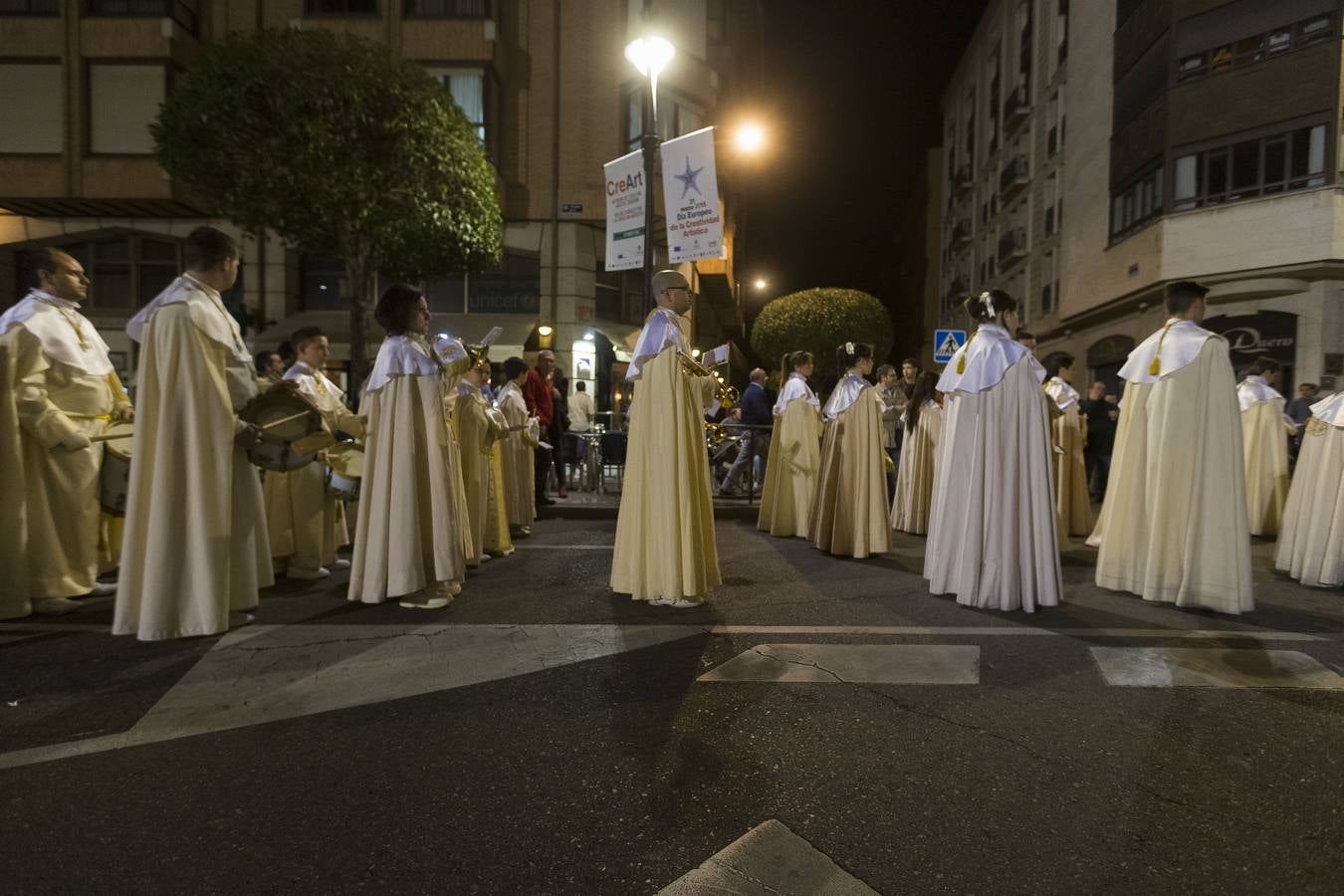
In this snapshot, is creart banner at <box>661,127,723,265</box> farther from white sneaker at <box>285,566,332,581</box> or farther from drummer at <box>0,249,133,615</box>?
drummer at <box>0,249,133,615</box>

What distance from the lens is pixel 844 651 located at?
4309 mm

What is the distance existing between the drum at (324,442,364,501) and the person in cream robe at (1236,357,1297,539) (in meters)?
10.6

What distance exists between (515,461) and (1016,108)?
109 feet

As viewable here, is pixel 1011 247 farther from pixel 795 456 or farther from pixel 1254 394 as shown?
pixel 795 456

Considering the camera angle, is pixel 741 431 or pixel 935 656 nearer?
pixel 935 656

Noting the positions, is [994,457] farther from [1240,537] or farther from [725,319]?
[725,319]

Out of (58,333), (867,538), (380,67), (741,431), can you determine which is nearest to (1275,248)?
(741,431)

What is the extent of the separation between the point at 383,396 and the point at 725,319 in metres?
37.2

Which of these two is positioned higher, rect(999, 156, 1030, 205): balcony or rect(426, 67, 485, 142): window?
rect(999, 156, 1030, 205): balcony

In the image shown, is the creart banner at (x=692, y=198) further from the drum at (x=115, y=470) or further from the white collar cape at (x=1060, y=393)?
the drum at (x=115, y=470)

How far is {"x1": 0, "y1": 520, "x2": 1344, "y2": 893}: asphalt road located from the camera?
2234 millimetres

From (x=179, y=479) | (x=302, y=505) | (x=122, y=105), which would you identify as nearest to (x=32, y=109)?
(x=122, y=105)

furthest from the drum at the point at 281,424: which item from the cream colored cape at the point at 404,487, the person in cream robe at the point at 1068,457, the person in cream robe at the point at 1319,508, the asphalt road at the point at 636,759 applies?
the person in cream robe at the point at 1319,508

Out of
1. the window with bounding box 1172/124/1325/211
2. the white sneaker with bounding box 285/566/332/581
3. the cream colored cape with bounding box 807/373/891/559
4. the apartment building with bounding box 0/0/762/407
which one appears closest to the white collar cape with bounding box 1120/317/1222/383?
the cream colored cape with bounding box 807/373/891/559
